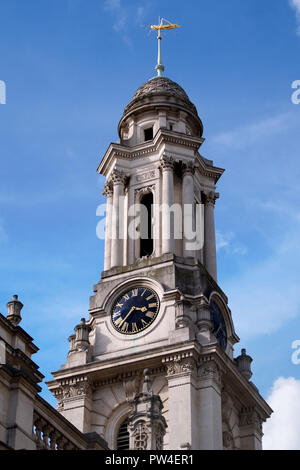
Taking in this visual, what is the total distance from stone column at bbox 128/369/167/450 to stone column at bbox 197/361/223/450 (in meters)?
13.2

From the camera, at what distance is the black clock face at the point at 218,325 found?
5109 centimetres

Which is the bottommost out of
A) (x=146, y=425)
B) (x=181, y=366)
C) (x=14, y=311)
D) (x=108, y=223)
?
(x=146, y=425)

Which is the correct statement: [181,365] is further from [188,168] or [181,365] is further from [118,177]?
[118,177]

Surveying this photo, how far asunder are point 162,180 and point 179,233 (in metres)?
3.29

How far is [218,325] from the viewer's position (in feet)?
170

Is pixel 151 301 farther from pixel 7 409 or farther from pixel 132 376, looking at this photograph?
pixel 7 409

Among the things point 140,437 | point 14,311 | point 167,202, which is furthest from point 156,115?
point 140,437

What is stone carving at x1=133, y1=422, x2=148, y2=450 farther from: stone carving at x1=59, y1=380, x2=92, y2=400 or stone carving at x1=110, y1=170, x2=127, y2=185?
stone carving at x1=110, y1=170, x2=127, y2=185

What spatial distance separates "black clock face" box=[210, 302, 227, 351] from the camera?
5109 centimetres

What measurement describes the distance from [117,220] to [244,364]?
1021 centimetres

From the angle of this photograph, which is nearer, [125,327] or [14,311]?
[14,311]

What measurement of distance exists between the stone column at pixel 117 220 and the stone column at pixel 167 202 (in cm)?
245

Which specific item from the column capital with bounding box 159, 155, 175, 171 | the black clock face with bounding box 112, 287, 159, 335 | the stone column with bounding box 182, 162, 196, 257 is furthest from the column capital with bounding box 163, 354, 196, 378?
the column capital with bounding box 159, 155, 175, 171
